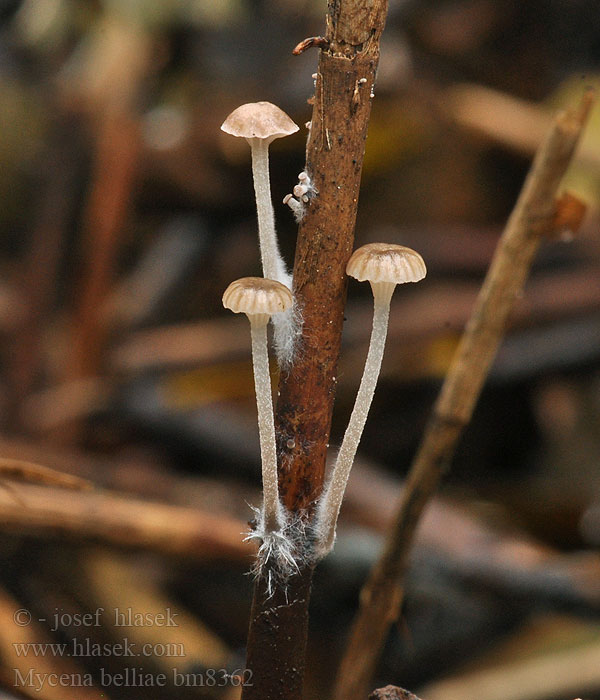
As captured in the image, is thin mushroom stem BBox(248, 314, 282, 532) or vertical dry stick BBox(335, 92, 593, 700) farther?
vertical dry stick BBox(335, 92, 593, 700)

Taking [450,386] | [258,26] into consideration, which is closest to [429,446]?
[450,386]

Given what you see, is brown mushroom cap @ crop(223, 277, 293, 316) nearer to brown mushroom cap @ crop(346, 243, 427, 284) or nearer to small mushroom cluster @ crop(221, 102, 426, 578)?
small mushroom cluster @ crop(221, 102, 426, 578)

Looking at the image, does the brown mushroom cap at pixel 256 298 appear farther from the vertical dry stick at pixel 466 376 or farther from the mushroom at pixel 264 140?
the vertical dry stick at pixel 466 376

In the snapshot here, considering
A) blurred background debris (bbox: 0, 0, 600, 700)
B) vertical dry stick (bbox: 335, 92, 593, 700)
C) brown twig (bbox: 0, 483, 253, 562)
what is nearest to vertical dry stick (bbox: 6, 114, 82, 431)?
blurred background debris (bbox: 0, 0, 600, 700)

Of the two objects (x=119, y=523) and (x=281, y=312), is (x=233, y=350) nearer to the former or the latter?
(x=119, y=523)

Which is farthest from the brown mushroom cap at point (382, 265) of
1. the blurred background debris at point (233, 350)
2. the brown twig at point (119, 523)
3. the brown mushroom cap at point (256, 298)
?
the brown twig at point (119, 523)

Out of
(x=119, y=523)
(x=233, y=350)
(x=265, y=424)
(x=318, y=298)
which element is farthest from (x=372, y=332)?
(x=233, y=350)
